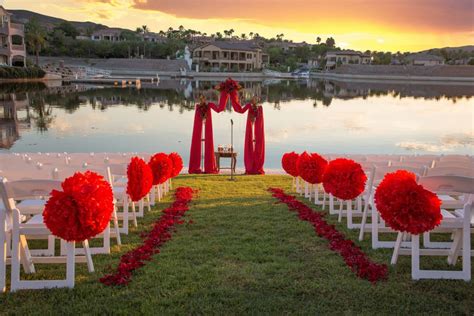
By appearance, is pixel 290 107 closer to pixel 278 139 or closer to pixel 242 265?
pixel 278 139

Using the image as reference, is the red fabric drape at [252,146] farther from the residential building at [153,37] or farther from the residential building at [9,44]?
the residential building at [153,37]

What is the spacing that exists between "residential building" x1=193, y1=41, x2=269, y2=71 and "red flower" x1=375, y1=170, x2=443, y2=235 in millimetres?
91287

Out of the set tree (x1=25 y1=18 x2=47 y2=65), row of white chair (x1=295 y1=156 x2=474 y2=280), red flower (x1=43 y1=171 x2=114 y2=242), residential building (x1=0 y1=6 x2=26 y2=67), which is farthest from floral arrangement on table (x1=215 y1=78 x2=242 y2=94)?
tree (x1=25 y1=18 x2=47 y2=65)

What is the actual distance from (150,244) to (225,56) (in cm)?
9718

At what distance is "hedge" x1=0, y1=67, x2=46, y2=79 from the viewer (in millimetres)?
54375

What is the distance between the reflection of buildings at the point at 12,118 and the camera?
75.3ft

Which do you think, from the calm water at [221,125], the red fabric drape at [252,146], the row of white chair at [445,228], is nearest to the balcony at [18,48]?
the calm water at [221,125]

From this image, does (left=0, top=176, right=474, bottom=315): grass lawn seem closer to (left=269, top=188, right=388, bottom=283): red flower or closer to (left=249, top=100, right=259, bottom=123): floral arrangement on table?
(left=269, top=188, right=388, bottom=283): red flower

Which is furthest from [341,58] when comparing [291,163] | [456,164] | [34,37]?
[456,164]

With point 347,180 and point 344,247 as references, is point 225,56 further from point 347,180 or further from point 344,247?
point 344,247

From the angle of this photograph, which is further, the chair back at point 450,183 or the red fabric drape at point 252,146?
the red fabric drape at point 252,146

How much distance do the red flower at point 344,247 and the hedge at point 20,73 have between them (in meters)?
53.9

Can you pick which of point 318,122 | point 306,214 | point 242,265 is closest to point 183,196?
point 306,214

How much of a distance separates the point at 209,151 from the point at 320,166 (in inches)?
233
